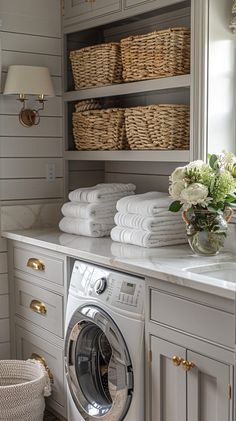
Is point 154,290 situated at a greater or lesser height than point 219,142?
lesser

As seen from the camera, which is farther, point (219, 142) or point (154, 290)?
point (219, 142)

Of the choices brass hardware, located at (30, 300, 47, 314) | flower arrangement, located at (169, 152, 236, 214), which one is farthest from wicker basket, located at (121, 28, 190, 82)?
brass hardware, located at (30, 300, 47, 314)

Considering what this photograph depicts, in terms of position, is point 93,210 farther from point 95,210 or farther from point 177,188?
point 177,188

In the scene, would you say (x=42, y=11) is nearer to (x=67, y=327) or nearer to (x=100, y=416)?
(x=67, y=327)

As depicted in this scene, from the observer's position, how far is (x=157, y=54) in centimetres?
290

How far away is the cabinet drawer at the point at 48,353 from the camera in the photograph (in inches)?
120

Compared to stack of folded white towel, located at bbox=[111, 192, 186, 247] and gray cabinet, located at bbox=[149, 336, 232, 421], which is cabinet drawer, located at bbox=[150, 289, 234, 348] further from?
stack of folded white towel, located at bbox=[111, 192, 186, 247]

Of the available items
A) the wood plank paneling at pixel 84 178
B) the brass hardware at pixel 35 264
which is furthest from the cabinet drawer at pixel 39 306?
the wood plank paneling at pixel 84 178

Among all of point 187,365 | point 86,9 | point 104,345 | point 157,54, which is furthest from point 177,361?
point 86,9

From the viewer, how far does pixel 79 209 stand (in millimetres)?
3234

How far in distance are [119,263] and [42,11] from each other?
5.82 feet

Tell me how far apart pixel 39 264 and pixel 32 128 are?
0.85 m

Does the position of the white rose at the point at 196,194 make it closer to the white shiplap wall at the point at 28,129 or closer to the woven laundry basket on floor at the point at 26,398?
the woven laundry basket on floor at the point at 26,398

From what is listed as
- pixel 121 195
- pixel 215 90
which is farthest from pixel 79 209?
pixel 215 90
